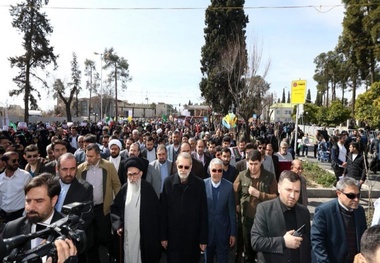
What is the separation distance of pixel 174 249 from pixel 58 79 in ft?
136

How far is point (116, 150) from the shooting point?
6508 millimetres

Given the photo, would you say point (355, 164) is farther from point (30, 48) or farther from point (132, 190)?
point (30, 48)

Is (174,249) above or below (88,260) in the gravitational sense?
above

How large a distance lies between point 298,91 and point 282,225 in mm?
8344

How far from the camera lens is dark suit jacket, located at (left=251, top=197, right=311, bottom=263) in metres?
2.91

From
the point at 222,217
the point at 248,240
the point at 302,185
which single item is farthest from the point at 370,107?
the point at 222,217

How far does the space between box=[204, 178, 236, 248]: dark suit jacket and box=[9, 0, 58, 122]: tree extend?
2838 centimetres

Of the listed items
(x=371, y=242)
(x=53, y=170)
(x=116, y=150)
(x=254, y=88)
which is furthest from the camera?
(x=254, y=88)

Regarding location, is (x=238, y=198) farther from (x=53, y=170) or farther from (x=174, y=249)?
(x=53, y=170)

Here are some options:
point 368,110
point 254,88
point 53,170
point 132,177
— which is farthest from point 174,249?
point 368,110

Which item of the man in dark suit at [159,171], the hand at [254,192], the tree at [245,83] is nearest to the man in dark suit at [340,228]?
the hand at [254,192]

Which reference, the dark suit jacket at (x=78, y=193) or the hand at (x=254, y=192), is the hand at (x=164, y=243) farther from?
the hand at (x=254, y=192)

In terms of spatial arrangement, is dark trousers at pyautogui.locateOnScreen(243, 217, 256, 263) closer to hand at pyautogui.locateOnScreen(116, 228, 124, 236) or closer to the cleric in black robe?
the cleric in black robe

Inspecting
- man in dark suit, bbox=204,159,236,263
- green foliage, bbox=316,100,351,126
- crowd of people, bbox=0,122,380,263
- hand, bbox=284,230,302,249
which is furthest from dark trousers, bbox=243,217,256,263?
green foliage, bbox=316,100,351,126
